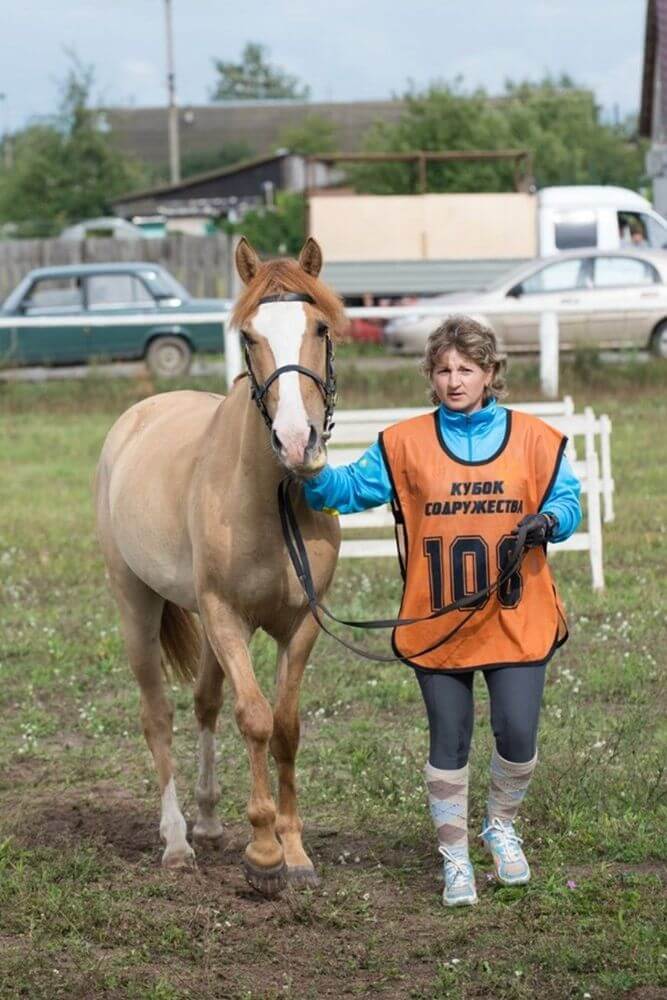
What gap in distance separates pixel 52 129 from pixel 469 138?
13920mm

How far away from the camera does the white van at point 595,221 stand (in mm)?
26016

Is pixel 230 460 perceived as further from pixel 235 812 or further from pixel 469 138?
pixel 469 138

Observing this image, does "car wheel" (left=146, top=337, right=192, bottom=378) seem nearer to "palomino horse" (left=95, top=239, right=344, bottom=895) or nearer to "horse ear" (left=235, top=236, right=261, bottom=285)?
"palomino horse" (left=95, top=239, right=344, bottom=895)

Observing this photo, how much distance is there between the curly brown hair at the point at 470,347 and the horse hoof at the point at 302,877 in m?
1.67

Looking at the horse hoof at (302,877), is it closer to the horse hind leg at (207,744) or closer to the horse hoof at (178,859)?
the horse hoof at (178,859)

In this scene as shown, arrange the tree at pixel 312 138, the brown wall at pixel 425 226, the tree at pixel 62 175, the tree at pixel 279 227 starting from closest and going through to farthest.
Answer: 1. the brown wall at pixel 425 226
2. the tree at pixel 279 227
3. the tree at pixel 62 175
4. the tree at pixel 312 138

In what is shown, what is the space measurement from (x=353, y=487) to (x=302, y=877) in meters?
1.37

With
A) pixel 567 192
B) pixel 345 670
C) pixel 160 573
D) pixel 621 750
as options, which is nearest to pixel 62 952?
pixel 160 573

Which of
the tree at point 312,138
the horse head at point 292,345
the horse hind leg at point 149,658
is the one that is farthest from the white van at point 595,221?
the tree at point 312,138

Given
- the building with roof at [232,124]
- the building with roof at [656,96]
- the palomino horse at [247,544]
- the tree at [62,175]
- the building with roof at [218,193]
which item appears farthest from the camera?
the building with roof at [232,124]

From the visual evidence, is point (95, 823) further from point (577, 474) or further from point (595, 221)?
point (595, 221)

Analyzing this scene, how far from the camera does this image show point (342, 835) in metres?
5.86

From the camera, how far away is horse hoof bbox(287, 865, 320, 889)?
5.24m

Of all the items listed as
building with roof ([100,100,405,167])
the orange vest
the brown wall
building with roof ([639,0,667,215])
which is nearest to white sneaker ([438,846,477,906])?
the orange vest
